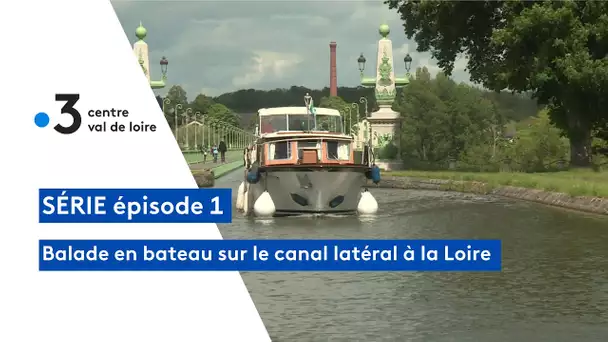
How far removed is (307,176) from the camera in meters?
33.3

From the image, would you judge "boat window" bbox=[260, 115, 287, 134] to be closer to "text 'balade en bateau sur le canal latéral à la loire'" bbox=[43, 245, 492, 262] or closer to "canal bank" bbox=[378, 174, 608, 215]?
"canal bank" bbox=[378, 174, 608, 215]

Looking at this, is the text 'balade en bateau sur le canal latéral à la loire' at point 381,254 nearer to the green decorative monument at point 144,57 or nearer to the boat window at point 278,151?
the boat window at point 278,151

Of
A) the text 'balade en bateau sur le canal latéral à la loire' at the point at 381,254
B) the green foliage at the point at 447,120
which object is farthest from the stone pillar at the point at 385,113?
the text 'balade en bateau sur le canal latéral à la loire' at the point at 381,254

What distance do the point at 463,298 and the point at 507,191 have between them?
90.8 ft

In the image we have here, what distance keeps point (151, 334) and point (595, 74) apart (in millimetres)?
34484

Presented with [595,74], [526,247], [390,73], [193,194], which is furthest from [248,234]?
[390,73]

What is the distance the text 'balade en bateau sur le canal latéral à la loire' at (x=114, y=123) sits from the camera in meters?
16.6

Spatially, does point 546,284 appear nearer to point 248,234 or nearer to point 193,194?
point 193,194

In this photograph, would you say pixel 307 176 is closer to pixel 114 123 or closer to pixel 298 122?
pixel 298 122

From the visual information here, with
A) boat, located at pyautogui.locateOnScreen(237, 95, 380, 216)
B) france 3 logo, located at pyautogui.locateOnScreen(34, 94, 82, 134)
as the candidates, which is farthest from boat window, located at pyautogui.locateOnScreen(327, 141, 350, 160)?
france 3 logo, located at pyautogui.locateOnScreen(34, 94, 82, 134)

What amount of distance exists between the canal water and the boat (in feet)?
17.7

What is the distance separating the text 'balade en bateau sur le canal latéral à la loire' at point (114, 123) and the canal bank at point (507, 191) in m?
19.0

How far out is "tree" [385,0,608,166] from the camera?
45.1 m

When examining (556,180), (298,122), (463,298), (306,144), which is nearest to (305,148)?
(306,144)
